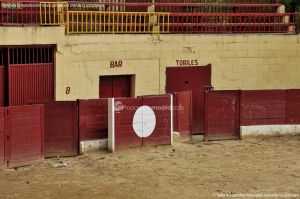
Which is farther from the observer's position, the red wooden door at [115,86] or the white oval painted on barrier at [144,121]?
the red wooden door at [115,86]

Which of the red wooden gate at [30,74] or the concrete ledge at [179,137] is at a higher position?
the red wooden gate at [30,74]

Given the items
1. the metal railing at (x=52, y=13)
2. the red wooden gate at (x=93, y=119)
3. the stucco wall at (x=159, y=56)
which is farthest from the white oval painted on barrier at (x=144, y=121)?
the metal railing at (x=52, y=13)

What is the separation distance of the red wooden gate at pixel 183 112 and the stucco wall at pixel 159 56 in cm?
154

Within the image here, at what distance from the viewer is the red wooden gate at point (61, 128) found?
51.5 feet

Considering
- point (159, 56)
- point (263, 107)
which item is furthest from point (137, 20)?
point (263, 107)

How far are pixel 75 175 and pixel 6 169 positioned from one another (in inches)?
61.4

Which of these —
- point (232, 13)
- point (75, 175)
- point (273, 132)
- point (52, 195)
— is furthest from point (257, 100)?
point (52, 195)

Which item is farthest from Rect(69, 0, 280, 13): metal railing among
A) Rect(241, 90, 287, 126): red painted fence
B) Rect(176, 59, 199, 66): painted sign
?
Rect(241, 90, 287, 126): red painted fence

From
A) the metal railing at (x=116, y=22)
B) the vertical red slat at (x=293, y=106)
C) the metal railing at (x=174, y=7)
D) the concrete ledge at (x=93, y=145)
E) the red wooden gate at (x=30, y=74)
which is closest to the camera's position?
the concrete ledge at (x=93, y=145)

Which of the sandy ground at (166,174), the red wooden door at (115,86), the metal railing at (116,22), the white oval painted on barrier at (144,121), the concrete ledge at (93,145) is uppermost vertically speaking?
the metal railing at (116,22)

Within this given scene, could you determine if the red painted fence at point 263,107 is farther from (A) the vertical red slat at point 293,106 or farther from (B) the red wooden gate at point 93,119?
(B) the red wooden gate at point 93,119

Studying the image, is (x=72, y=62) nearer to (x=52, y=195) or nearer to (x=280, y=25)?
(x=52, y=195)

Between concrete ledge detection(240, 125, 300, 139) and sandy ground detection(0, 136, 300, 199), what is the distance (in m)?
1.02

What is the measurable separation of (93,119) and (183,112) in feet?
9.10
